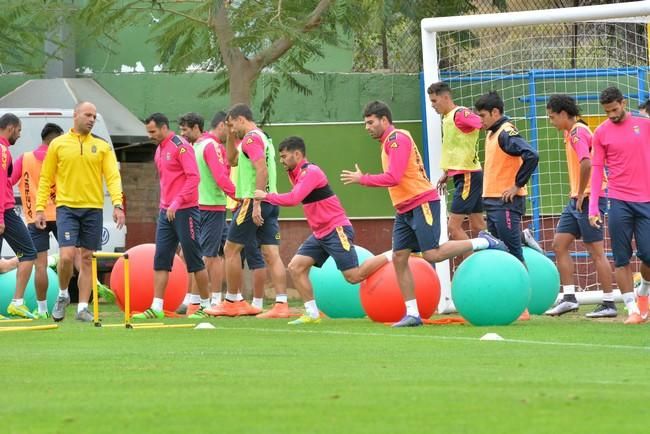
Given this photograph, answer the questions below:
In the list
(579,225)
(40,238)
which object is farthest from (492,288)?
(40,238)

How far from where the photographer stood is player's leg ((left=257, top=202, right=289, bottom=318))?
52.7 feet

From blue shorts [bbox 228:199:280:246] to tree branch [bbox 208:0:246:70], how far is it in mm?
4066

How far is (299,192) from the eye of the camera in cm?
1435

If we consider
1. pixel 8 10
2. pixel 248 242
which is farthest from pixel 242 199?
pixel 8 10

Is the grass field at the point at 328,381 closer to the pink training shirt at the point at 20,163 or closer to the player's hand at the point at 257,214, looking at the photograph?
the player's hand at the point at 257,214

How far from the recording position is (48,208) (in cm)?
1773

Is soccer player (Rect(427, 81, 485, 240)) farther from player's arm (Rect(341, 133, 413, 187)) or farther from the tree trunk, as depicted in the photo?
the tree trunk

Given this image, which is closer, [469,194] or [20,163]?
[469,194]

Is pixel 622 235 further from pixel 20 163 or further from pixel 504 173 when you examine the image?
pixel 20 163

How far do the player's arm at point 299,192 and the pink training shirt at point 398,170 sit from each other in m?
0.90

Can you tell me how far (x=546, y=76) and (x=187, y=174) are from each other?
7.15 meters

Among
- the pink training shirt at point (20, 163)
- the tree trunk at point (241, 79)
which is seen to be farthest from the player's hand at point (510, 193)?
the tree trunk at point (241, 79)

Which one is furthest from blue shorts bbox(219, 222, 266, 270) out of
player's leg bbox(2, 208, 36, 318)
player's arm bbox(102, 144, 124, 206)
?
player's leg bbox(2, 208, 36, 318)

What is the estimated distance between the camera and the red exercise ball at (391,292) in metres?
14.4
